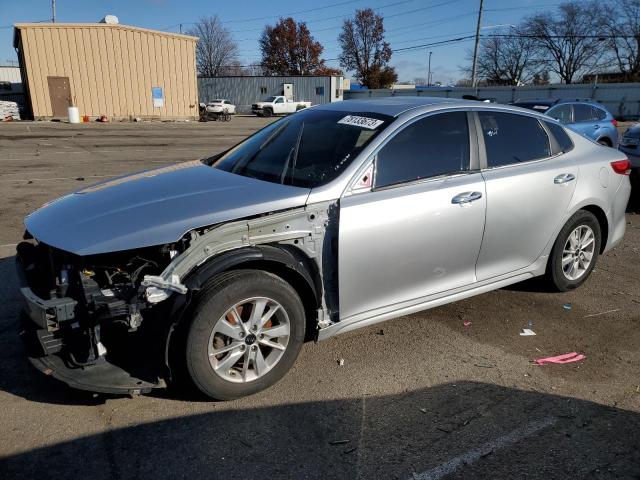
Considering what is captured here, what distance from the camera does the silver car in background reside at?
9.02ft

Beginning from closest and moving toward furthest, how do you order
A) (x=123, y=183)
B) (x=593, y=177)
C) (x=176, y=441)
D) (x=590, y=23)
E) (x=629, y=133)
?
(x=176, y=441) → (x=123, y=183) → (x=593, y=177) → (x=629, y=133) → (x=590, y=23)

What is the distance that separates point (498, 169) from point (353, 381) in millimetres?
2015

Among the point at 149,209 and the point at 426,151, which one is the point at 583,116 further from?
the point at 149,209

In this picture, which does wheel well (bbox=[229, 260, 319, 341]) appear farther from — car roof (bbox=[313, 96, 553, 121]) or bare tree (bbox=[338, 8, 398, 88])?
bare tree (bbox=[338, 8, 398, 88])

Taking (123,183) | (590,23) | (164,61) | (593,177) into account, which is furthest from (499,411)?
(590,23)

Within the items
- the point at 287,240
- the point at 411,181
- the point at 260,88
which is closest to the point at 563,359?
the point at 411,181

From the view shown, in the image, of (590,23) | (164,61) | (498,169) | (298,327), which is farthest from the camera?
(590,23)

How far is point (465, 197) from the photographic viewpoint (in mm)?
3652

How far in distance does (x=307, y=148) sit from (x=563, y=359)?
95.2 inches

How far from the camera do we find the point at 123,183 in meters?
3.71

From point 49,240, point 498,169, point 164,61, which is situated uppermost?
point 164,61

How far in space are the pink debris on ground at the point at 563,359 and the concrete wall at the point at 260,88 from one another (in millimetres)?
51947

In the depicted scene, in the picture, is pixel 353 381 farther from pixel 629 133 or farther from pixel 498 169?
pixel 629 133

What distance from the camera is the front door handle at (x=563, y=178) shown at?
4.28 m
